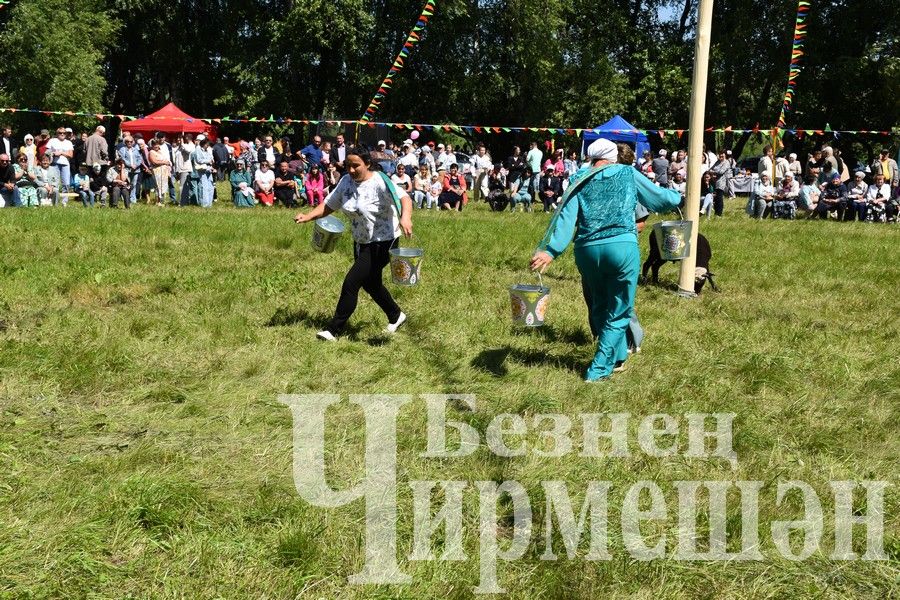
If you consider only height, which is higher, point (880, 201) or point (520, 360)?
point (880, 201)

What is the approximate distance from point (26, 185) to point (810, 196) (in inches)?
698

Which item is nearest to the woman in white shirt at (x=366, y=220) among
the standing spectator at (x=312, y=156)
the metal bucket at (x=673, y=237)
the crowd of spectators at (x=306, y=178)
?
the metal bucket at (x=673, y=237)

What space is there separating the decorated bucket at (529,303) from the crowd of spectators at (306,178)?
14.5 meters

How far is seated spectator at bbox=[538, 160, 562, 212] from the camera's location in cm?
2227

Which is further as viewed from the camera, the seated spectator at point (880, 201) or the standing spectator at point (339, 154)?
the standing spectator at point (339, 154)

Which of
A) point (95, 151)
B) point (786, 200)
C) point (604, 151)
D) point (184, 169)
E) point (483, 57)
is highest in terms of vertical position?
point (483, 57)

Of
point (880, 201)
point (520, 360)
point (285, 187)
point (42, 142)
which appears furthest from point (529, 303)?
point (880, 201)

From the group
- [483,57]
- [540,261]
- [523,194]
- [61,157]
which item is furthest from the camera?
[483,57]

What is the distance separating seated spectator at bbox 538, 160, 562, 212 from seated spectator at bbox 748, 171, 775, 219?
4.70 m

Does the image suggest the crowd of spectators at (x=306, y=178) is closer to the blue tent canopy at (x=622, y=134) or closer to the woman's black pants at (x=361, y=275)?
the blue tent canopy at (x=622, y=134)

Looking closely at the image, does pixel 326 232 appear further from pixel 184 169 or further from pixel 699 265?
pixel 184 169

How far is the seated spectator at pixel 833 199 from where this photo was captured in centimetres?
2114

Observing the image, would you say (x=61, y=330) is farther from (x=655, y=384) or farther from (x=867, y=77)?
(x=867, y=77)

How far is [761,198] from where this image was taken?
69.0 ft
